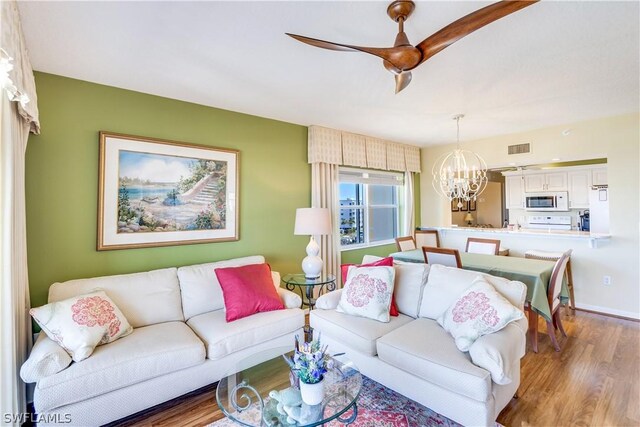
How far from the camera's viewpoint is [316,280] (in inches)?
130

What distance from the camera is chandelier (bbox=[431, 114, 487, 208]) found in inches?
144

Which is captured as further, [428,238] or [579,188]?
[579,188]

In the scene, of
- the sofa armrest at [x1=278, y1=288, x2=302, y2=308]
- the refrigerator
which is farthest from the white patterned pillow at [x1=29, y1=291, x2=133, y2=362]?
the refrigerator

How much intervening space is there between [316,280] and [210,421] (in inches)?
63.8

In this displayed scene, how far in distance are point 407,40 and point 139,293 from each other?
2711 millimetres

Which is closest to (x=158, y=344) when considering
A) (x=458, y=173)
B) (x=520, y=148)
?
(x=458, y=173)

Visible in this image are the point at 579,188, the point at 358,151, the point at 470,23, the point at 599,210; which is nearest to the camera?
the point at 470,23

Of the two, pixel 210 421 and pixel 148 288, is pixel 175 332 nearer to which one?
pixel 148 288

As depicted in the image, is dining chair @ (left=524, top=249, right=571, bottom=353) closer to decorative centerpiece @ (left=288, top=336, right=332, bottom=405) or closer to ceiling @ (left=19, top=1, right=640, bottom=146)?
ceiling @ (left=19, top=1, right=640, bottom=146)

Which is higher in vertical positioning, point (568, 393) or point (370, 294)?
point (370, 294)

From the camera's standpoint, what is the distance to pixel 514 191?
21.9ft

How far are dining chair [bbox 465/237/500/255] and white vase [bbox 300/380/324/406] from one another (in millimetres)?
3246

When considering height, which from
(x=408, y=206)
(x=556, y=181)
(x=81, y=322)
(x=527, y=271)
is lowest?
(x=81, y=322)

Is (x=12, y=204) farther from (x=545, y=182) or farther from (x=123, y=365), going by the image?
(x=545, y=182)
